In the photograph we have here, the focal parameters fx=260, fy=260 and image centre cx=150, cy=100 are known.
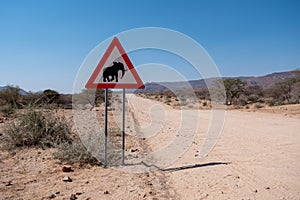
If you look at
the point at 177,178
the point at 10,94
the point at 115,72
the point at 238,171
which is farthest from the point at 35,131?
the point at 10,94

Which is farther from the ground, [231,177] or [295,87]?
[295,87]

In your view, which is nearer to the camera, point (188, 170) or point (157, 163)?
point (188, 170)

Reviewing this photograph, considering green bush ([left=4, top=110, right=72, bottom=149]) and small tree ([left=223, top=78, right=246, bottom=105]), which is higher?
small tree ([left=223, top=78, right=246, bottom=105])

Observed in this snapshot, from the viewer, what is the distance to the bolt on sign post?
16.8ft

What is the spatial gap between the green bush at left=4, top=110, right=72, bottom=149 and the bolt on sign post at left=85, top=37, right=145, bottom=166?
3062 millimetres

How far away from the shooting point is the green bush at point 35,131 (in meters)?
7.38

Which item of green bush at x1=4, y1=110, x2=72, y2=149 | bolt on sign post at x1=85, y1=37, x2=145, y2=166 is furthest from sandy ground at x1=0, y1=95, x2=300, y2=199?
bolt on sign post at x1=85, y1=37, x2=145, y2=166

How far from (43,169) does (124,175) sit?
69.3 inches

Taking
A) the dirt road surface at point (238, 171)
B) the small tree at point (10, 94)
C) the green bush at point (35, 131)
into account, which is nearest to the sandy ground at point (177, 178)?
the dirt road surface at point (238, 171)

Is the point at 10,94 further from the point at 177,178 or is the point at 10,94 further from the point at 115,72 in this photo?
the point at 177,178

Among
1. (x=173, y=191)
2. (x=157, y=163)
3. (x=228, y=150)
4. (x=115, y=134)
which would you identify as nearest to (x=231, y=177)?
(x=173, y=191)

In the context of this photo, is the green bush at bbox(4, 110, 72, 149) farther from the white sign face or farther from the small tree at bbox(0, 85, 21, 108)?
the small tree at bbox(0, 85, 21, 108)

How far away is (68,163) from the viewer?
578 cm

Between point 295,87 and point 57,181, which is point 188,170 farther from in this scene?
point 295,87
